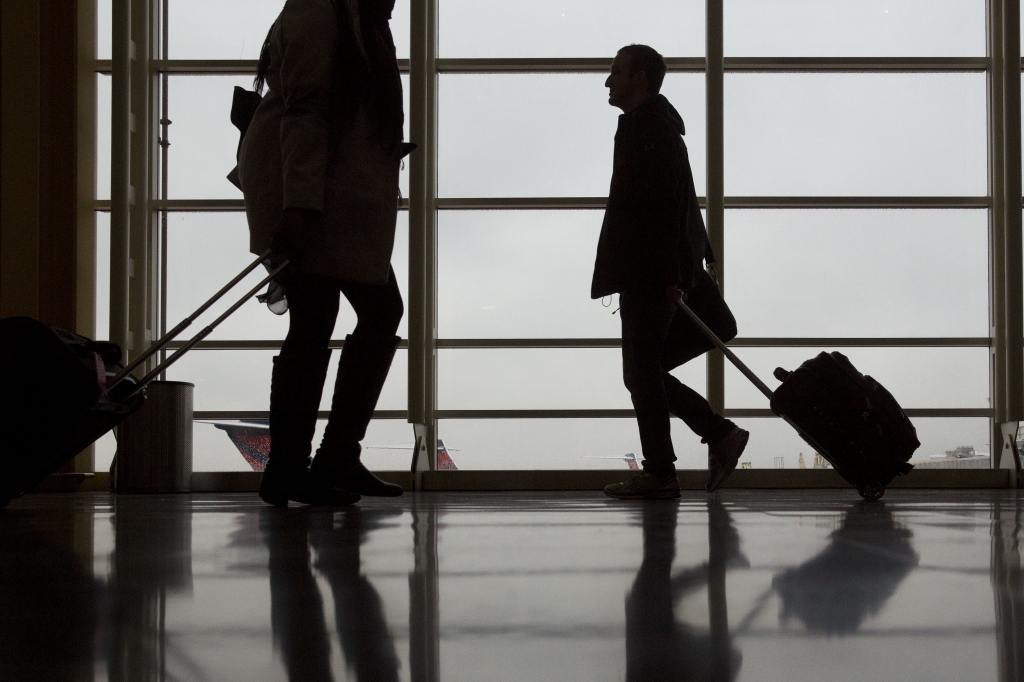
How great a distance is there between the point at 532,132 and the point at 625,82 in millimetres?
2634

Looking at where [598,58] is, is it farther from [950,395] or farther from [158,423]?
[158,423]

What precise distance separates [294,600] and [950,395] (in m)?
5.41

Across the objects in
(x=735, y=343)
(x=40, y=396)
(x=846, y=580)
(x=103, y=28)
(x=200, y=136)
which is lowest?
(x=846, y=580)

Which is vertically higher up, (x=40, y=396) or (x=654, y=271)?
(x=654, y=271)

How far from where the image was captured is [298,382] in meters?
2.28

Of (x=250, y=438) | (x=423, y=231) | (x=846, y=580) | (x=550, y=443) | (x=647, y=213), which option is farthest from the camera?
(x=250, y=438)

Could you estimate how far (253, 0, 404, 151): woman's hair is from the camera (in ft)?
7.64

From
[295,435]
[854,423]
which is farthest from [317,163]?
[854,423]

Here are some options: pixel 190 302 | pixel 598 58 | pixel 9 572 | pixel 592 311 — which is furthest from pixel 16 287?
pixel 9 572

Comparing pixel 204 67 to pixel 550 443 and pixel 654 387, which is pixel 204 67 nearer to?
pixel 550 443

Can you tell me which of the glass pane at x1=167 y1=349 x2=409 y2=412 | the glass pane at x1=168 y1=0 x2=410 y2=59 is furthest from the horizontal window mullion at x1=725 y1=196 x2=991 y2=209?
the glass pane at x1=168 y1=0 x2=410 y2=59

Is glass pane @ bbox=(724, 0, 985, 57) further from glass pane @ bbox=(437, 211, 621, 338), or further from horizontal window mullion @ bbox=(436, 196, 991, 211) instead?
glass pane @ bbox=(437, 211, 621, 338)

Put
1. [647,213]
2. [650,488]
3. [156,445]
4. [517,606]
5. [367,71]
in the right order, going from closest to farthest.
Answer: [517,606] < [367,71] < [650,488] < [647,213] < [156,445]

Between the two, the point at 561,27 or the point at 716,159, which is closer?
the point at 716,159
